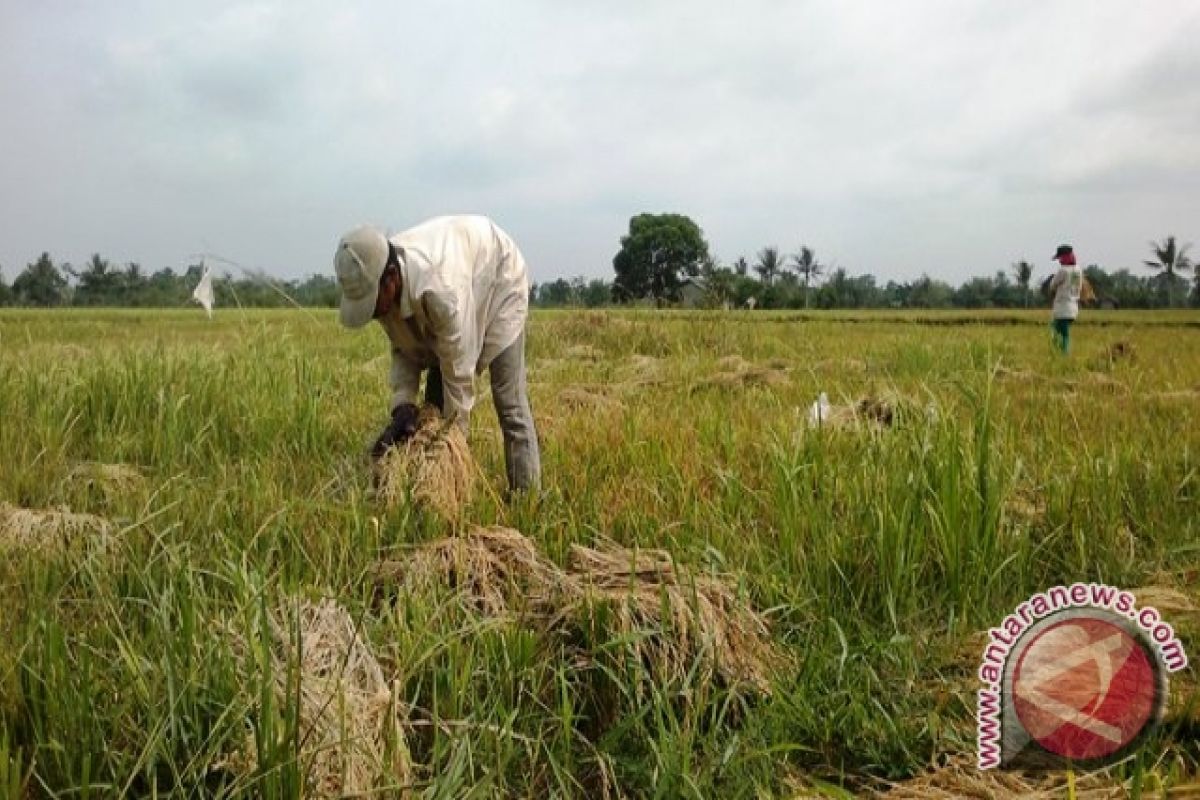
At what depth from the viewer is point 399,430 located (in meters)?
3.24

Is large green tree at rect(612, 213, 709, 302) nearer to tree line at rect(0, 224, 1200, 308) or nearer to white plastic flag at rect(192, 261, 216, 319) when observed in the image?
tree line at rect(0, 224, 1200, 308)

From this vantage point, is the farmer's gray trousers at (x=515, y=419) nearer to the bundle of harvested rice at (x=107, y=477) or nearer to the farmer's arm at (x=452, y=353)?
the farmer's arm at (x=452, y=353)

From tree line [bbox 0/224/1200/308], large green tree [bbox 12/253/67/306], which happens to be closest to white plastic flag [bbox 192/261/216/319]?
tree line [bbox 0/224/1200/308]

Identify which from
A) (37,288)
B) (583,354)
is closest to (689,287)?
(583,354)

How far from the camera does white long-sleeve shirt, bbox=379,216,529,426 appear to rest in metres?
3.05

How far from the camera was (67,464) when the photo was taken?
11.6ft

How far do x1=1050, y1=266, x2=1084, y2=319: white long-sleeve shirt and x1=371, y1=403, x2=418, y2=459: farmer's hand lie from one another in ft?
27.1

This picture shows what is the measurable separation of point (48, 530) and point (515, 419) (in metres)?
1.57

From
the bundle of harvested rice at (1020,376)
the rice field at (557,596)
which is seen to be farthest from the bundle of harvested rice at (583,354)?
the rice field at (557,596)

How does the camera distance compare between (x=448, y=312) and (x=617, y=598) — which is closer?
(x=617, y=598)

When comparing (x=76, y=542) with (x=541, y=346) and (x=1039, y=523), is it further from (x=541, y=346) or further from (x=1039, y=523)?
(x=541, y=346)

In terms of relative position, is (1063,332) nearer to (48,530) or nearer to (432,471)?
(432,471)

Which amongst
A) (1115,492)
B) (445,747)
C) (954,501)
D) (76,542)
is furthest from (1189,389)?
(76,542)

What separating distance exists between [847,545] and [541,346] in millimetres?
6992
